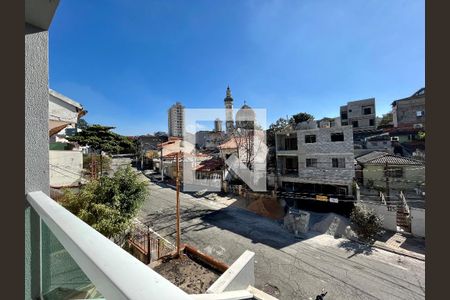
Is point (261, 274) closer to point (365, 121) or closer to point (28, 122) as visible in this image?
point (28, 122)

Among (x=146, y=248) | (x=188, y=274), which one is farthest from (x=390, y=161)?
(x=146, y=248)

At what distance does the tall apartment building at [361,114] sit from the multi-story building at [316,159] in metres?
10.8

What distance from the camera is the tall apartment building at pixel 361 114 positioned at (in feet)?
67.8

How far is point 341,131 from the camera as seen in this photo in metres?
11.7

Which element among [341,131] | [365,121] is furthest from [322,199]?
[365,121]

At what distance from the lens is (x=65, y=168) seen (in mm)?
9891

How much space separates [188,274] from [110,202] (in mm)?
2441

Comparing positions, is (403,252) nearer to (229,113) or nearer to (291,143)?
(291,143)

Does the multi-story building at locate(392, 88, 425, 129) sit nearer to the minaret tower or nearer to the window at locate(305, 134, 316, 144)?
the window at locate(305, 134, 316, 144)

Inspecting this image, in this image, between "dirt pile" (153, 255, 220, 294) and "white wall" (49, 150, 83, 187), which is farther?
"white wall" (49, 150, 83, 187)

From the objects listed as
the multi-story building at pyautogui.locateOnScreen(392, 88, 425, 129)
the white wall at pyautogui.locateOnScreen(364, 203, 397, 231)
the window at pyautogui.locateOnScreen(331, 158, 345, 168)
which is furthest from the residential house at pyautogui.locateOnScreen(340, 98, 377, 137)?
the white wall at pyautogui.locateOnScreen(364, 203, 397, 231)

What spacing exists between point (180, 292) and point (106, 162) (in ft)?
52.5

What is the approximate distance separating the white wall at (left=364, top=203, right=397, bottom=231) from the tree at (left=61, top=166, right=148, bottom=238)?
353 inches

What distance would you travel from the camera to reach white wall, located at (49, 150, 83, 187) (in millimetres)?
9469
